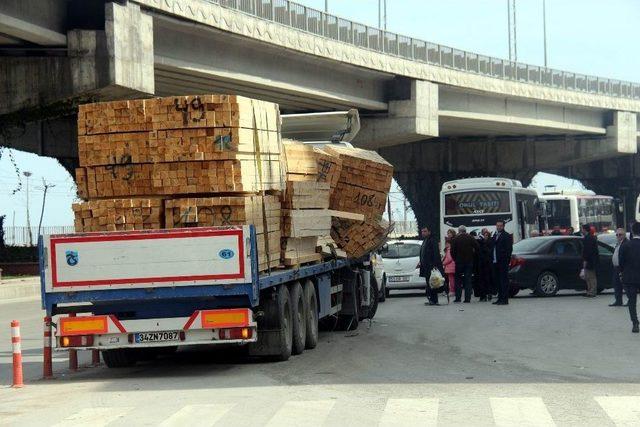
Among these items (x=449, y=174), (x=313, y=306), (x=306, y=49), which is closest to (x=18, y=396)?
(x=313, y=306)

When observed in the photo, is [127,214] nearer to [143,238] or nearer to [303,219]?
[143,238]

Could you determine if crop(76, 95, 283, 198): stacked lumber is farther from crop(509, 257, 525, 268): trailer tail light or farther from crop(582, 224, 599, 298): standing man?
crop(509, 257, 525, 268): trailer tail light

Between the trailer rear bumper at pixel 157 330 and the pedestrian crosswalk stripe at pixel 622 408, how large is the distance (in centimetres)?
433

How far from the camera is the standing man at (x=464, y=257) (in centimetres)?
2967

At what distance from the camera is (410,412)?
1122cm

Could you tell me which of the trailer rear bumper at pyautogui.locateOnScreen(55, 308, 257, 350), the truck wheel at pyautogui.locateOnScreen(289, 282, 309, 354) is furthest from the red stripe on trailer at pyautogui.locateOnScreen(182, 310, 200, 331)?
the truck wheel at pyautogui.locateOnScreen(289, 282, 309, 354)

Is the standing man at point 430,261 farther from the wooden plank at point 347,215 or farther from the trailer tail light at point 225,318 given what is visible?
the trailer tail light at point 225,318

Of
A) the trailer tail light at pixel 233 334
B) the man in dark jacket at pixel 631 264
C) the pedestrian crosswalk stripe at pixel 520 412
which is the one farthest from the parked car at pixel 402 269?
the pedestrian crosswalk stripe at pixel 520 412

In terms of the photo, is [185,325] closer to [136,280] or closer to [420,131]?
[136,280]

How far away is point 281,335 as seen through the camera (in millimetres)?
15734

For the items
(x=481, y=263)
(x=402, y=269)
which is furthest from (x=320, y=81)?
(x=481, y=263)

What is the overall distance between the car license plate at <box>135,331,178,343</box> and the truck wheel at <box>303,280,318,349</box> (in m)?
3.18

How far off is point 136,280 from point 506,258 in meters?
15.0

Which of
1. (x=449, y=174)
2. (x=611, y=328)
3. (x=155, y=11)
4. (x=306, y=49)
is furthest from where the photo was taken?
(x=449, y=174)
